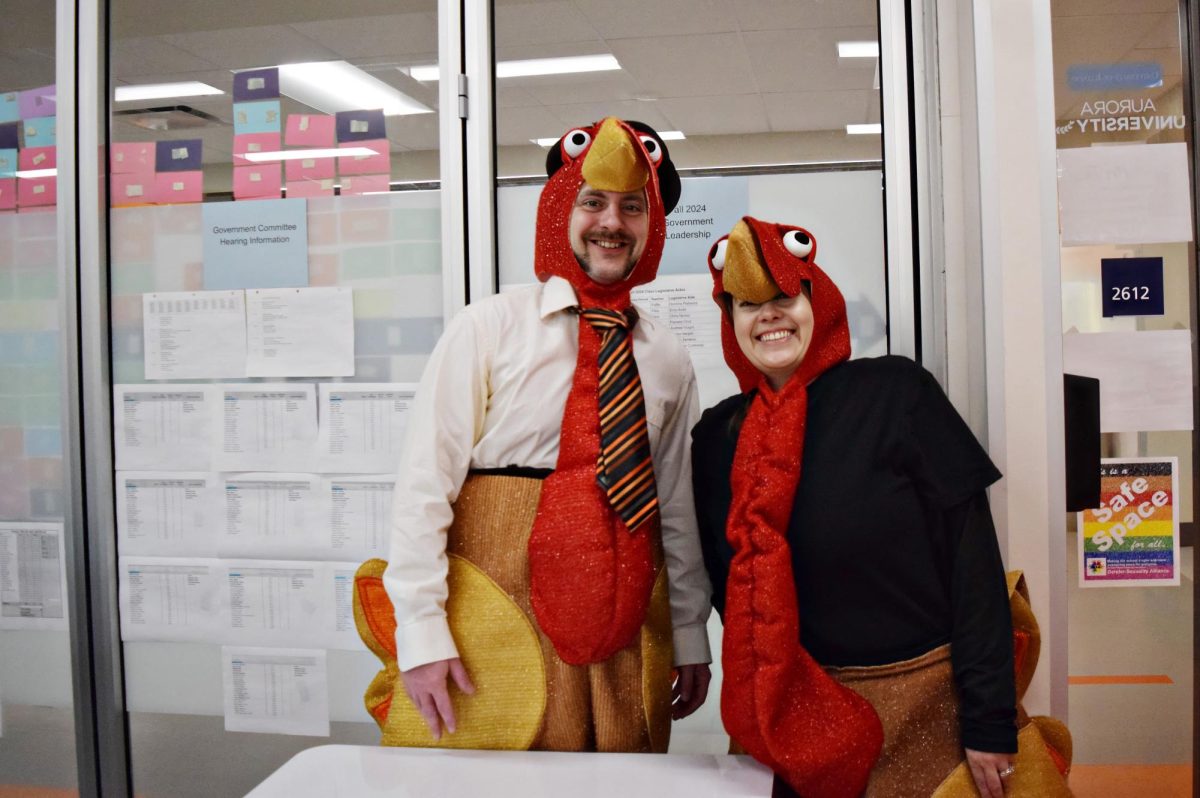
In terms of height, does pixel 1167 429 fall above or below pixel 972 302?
below

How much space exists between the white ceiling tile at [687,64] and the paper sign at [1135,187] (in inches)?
28.0

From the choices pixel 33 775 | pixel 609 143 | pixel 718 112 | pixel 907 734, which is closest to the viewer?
pixel 907 734

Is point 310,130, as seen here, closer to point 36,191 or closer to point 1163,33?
point 36,191

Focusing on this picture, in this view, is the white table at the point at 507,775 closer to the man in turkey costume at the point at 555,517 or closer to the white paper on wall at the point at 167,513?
the man in turkey costume at the point at 555,517

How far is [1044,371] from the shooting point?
1604 millimetres

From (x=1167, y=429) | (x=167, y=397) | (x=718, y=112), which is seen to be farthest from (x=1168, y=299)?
(x=167, y=397)

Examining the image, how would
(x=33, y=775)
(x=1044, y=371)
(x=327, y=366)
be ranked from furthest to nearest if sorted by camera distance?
(x=33, y=775), (x=327, y=366), (x=1044, y=371)

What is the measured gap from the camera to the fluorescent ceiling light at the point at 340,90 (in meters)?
1.99

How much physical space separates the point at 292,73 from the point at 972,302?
165cm

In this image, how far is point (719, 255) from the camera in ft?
4.56

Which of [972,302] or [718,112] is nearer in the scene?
[972,302]

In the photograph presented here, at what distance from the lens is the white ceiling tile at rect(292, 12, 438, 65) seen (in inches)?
78.6

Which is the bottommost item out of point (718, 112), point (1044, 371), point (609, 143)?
point (1044, 371)

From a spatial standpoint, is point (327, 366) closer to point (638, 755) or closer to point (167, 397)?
point (167, 397)
